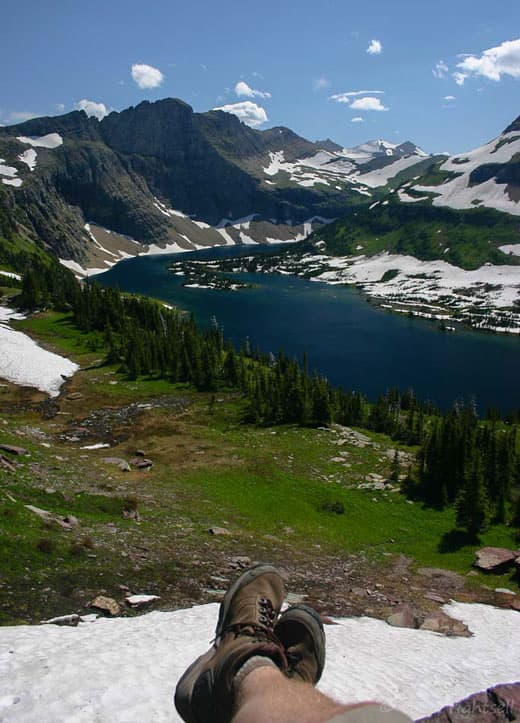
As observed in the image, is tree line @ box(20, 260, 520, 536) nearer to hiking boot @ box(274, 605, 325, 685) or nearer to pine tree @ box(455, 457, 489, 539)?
pine tree @ box(455, 457, 489, 539)

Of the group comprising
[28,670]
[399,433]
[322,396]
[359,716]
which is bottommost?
[399,433]

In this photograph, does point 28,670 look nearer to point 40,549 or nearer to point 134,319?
point 40,549

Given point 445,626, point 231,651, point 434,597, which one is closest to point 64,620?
point 231,651

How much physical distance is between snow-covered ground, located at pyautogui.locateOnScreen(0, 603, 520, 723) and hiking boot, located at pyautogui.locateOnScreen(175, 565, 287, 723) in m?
2.52

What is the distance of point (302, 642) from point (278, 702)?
279cm

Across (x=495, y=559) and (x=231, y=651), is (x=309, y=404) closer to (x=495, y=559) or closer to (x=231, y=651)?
(x=495, y=559)

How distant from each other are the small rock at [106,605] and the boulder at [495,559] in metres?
19.0

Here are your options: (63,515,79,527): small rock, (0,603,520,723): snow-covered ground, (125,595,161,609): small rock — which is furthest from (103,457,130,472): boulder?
(0,603,520,723): snow-covered ground

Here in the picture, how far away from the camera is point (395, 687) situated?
12062 mm

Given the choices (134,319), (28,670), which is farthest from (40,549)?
(134,319)

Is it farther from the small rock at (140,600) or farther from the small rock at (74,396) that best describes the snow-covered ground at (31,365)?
the small rock at (140,600)

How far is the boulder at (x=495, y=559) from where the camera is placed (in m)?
24.8

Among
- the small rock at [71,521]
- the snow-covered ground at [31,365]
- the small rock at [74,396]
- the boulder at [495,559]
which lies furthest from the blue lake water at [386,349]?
the small rock at [71,521]

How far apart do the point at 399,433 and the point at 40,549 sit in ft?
147
